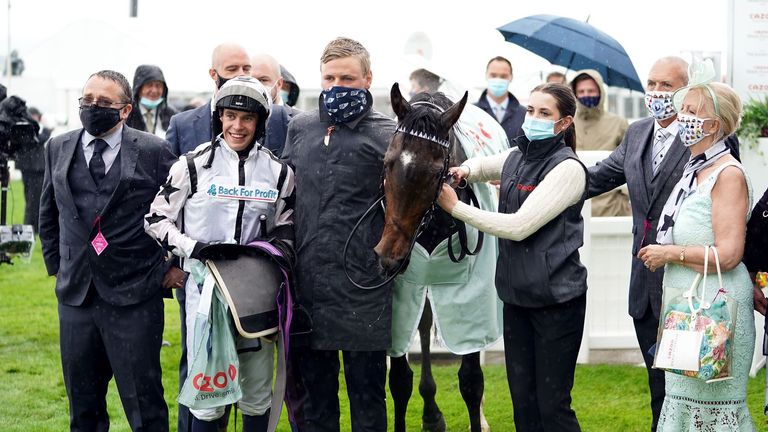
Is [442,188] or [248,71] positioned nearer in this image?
[442,188]

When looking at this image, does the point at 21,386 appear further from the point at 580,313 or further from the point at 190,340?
the point at 580,313

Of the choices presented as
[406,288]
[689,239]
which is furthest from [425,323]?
[689,239]

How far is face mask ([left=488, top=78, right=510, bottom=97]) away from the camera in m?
9.38

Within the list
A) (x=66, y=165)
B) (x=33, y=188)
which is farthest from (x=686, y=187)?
(x=33, y=188)

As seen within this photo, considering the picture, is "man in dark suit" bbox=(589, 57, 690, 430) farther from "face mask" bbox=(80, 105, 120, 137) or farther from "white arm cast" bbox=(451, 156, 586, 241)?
"face mask" bbox=(80, 105, 120, 137)

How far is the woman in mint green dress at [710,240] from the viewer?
13.4ft

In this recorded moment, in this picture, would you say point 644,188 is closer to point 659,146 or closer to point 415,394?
point 659,146

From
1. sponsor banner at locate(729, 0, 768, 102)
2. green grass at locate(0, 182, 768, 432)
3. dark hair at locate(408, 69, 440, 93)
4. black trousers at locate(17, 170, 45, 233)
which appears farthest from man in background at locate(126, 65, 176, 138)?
black trousers at locate(17, 170, 45, 233)

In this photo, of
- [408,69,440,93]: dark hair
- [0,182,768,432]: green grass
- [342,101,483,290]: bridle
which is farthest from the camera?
[408,69,440,93]: dark hair

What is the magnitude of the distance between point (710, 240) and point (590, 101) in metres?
5.23

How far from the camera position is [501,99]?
9.48m

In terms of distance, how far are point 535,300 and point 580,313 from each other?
25 cm

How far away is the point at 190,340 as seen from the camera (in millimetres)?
4555

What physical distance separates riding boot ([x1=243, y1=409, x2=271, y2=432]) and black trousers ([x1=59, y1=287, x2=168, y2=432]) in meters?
0.58
